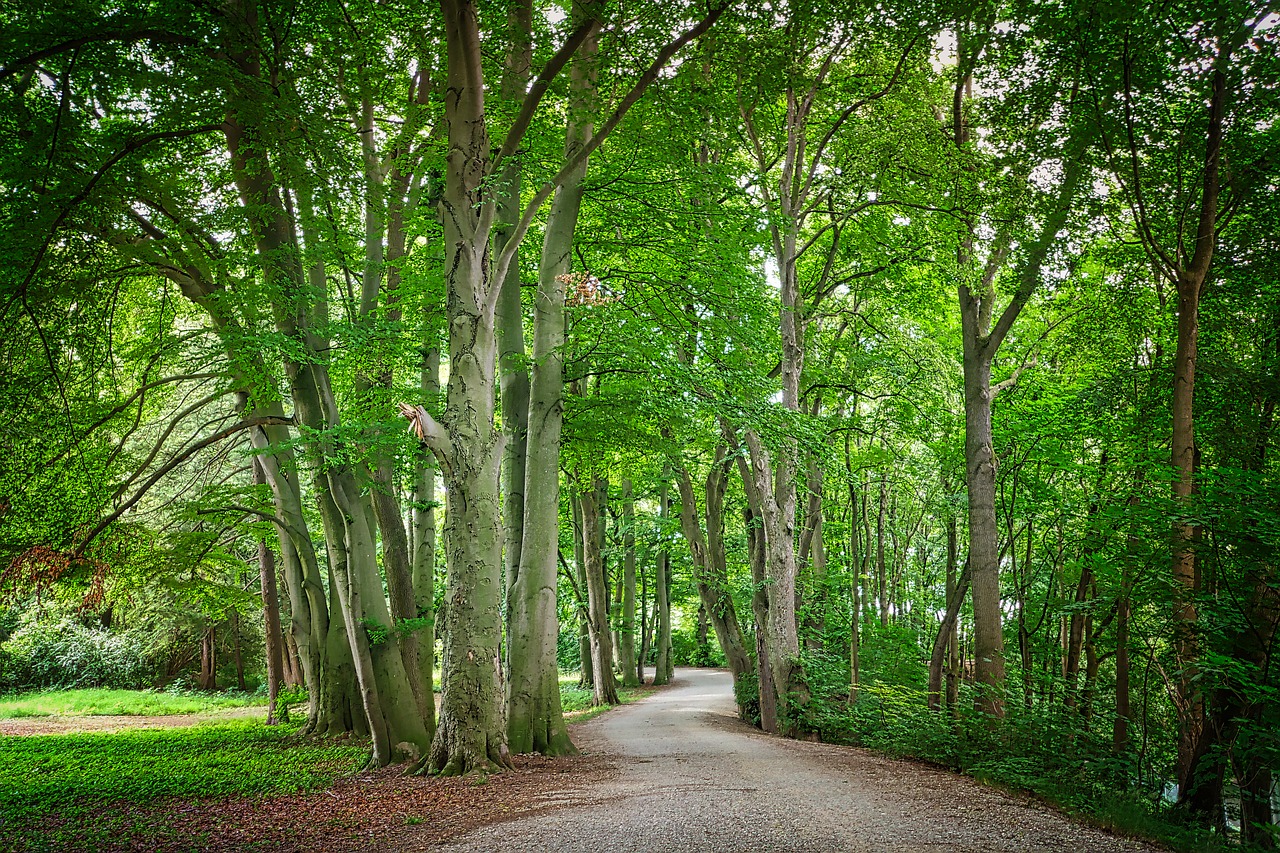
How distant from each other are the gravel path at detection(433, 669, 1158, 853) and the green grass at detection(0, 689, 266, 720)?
1844 centimetres

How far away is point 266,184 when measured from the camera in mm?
8945

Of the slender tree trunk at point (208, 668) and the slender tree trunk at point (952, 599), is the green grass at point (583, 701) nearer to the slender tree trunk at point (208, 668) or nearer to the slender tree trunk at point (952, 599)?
the slender tree trunk at point (952, 599)

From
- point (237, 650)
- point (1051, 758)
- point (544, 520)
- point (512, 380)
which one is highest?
point (512, 380)

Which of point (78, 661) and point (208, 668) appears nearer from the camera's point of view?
point (78, 661)

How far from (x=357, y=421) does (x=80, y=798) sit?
15.3ft

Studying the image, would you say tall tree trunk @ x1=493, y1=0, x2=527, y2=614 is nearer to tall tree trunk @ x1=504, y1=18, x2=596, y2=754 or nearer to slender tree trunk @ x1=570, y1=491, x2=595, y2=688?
tall tree trunk @ x1=504, y1=18, x2=596, y2=754

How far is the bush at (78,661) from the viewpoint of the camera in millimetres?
24500

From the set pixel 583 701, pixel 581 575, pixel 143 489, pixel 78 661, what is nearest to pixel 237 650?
pixel 78 661

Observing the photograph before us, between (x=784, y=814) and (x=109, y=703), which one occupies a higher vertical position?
(x=784, y=814)

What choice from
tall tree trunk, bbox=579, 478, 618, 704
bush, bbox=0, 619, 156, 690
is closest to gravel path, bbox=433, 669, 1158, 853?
tall tree trunk, bbox=579, 478, 618, 704

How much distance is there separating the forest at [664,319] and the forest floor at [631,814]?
73cm

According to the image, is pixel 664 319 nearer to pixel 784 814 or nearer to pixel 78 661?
pixel 784 814

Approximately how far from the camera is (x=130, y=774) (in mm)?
9148

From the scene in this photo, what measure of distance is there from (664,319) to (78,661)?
2538 centimetres
